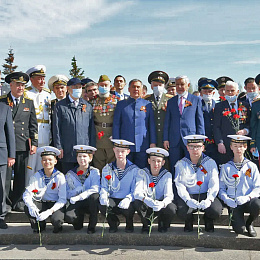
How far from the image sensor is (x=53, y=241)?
187 inches

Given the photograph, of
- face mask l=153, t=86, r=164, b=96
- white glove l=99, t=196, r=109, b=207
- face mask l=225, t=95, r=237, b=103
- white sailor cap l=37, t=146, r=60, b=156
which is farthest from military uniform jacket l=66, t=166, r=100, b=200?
face mask l=225, t=95, r=237, b=103

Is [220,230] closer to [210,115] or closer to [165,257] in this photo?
[165,257]

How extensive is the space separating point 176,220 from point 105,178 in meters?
1.33

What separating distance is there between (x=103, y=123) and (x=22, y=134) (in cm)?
139

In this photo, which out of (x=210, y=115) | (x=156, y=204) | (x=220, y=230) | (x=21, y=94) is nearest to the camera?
(x=156, y=204)

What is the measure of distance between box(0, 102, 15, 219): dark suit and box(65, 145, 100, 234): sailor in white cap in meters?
0.98

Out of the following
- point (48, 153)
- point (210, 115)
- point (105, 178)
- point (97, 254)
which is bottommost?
point (97, 254)

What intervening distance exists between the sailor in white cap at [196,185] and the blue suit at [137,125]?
28.9 inches

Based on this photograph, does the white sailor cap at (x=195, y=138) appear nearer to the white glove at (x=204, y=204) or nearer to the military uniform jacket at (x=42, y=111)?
the white glove at (x=204, y=204)

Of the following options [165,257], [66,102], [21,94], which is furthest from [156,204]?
[21,94]

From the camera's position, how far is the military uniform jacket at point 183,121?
218 inches

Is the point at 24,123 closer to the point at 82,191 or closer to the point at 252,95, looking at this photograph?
the point at 82,191

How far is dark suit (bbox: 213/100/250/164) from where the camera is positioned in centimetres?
573

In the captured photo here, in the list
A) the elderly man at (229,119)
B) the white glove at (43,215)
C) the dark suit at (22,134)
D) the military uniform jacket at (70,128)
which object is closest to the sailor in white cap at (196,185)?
the elderly man at (229,119)
